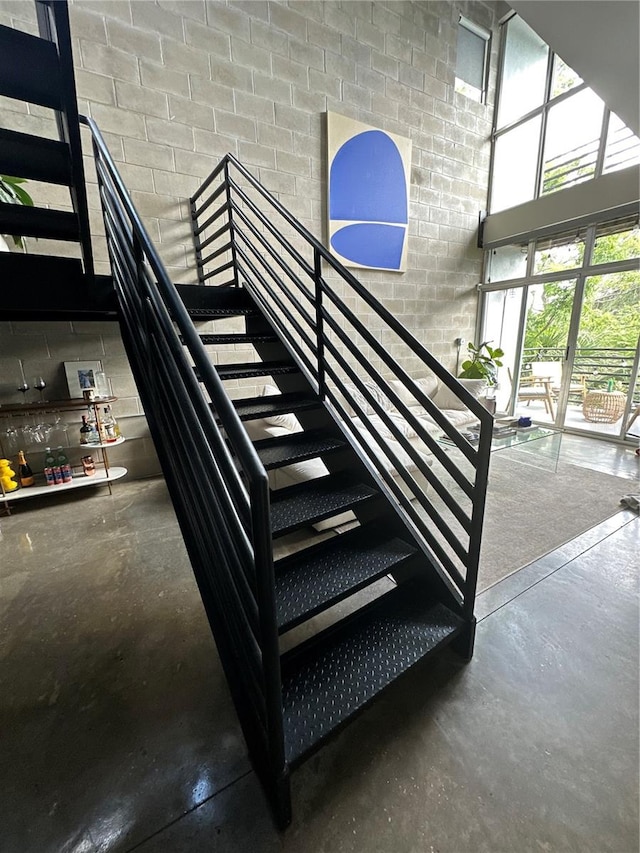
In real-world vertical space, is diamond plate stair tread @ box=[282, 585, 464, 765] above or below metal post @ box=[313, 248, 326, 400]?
below

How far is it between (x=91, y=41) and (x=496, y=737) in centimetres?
508

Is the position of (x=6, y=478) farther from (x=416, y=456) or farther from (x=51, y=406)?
(x=416, y=456)

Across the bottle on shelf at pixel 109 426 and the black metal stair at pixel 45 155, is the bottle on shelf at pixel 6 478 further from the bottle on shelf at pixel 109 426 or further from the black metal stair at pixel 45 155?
the black metal stair at pixel 45 155

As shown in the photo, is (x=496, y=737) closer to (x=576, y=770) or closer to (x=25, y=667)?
(x=576, y=770)

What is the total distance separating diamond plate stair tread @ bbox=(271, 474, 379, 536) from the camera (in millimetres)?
1443

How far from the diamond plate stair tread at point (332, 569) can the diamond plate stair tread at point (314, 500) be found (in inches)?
5.7

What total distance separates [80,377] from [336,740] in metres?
3.29

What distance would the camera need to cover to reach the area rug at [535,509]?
7.35 ft

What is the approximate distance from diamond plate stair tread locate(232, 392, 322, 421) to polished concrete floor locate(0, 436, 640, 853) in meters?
1.06

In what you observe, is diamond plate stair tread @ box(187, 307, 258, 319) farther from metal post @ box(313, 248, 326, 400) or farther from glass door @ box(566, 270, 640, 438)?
glass door @ box(566, 270, 640, 438)

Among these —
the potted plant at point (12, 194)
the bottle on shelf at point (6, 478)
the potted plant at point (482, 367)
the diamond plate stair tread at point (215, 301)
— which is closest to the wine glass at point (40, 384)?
the bottle on shelf at point (6, 478)

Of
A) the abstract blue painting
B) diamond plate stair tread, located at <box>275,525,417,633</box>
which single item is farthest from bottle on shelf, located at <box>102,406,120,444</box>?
the abstract blue painting

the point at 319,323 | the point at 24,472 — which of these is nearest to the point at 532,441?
the point at 319,323

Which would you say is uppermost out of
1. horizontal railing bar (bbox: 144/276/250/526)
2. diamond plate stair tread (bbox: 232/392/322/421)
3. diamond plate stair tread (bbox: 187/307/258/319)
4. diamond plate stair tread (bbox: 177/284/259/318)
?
diamond plate stair tread (bbox: 177/284/259/318)
